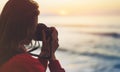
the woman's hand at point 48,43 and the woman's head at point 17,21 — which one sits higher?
the woman's head at point 17,21

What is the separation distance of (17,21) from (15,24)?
1 centimetres

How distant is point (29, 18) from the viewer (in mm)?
1175

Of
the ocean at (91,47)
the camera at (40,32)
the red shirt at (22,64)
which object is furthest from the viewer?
the ocean at (91,47)

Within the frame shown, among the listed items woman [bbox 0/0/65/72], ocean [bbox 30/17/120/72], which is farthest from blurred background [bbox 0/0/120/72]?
woman [bbox 0/0/65/72]

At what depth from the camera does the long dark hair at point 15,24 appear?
117 cm

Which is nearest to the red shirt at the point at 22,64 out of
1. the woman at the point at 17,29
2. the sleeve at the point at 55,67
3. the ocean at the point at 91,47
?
the woman at the point at 17,29

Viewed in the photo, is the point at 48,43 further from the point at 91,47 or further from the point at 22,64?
the point at 91,47

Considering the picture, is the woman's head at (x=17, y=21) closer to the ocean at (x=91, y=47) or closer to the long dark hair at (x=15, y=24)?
the long dark hair at (x=15, y=24)

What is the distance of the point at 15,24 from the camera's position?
46.2 inches

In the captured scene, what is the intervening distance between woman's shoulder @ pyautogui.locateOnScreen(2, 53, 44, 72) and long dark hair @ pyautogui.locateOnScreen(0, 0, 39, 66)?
0.12 ft

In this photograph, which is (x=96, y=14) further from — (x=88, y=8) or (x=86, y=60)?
(x=86, y=60)

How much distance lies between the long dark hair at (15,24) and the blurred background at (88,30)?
4.66 feet

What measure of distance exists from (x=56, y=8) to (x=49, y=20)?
0.32 feet

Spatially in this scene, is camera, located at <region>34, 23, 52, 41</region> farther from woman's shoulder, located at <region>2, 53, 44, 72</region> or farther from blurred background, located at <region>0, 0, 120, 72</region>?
blurred background, located at <region>0, 0, 120, 72</region>
